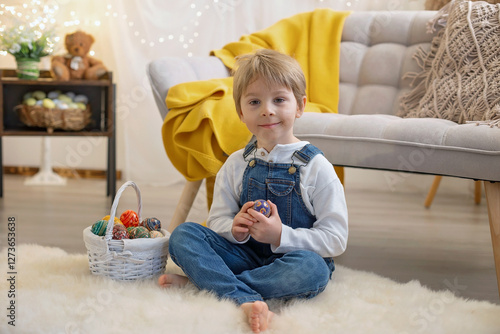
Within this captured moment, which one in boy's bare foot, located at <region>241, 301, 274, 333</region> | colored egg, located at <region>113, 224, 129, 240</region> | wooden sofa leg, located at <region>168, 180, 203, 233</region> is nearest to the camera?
boy's bare foot, located at <region>241, 301, 274, 333</region>

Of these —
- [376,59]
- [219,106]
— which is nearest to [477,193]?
[376,59]

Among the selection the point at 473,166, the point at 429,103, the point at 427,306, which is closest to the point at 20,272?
the point at 427,306

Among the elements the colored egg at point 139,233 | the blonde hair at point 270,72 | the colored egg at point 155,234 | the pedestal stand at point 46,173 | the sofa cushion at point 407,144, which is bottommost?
the pedestal stand at point 46,173

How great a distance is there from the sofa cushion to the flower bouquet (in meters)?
1.38

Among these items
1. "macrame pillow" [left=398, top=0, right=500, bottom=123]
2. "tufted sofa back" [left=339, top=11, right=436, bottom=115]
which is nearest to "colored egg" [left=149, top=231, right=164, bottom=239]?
"macrame pillow" [left=398, top=0, right=500, bottom=123]

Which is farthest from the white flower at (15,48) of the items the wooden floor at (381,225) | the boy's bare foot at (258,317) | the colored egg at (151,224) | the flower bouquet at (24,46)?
the boy's bare foot at (258,317)

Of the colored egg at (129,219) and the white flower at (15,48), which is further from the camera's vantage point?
the white flower at (15,48)

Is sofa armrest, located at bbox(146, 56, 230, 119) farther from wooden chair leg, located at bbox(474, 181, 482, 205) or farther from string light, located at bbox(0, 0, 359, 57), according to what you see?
wooden chair leg, located at bbox(474, 181, 482, 205)

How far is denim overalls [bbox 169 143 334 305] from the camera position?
3.41 feet

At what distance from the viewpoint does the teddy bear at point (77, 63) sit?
7.80ft

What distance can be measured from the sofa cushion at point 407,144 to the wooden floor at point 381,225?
0.29m

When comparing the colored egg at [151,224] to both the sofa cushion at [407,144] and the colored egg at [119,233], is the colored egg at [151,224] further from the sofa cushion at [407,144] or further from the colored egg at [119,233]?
the sofa cushion at [407,144]

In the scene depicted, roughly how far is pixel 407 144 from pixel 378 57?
0.72m

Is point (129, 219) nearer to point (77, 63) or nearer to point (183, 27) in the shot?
point (77, 63)
